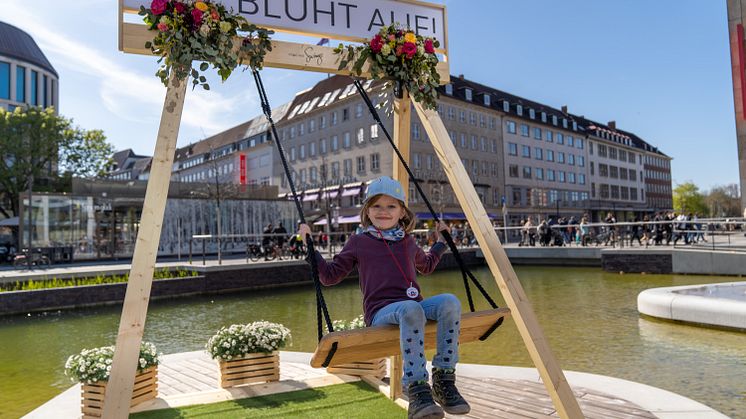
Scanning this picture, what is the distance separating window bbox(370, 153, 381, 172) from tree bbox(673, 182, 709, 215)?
76.5 metres

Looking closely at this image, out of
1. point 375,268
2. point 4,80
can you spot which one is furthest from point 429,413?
point 4,80

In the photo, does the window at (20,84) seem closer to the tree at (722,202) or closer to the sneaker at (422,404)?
the sneaker at (422,404)

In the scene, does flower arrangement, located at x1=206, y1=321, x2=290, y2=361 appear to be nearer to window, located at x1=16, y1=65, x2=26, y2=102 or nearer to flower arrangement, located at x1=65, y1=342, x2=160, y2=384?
flower arrangement, located at x1=65, y1=342, x2=160, y2=384

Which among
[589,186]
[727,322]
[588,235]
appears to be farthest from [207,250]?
[589,186]

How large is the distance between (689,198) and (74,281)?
356 feet

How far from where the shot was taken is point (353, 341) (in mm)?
2955

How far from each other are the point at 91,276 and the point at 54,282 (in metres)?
1.32

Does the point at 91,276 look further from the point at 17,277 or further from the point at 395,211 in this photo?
the point at 395,211

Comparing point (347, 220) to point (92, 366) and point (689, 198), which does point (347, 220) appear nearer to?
point (92, 366)

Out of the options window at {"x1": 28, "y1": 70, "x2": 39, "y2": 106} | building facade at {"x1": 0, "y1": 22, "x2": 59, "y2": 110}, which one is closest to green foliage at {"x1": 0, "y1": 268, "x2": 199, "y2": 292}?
building facade at {"x1": 0, "y1": 22, "x2": 59, "y2": 110}

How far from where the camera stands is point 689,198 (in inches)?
3917

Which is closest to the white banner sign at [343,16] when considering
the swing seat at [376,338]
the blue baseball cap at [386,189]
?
the blue baseball cap at [386,189]

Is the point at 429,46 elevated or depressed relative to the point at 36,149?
depressed

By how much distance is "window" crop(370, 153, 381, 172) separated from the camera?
48528 mm
